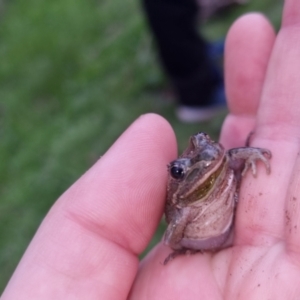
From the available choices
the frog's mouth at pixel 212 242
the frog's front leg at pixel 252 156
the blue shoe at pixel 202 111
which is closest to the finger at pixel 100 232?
the frog's mouth at pixel 212 242

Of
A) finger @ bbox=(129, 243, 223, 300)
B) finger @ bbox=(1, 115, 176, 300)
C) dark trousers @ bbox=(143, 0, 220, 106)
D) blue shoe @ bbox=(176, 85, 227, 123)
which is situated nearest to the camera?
finger @ bbox=(1, 115, 176, 300)

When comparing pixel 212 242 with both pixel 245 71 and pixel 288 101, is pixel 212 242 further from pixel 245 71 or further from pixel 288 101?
pixel 245 71

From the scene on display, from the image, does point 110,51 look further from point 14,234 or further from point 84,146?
point 14,234

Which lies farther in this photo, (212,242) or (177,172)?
(212,242)

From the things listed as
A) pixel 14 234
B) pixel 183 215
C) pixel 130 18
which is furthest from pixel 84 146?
pixel 183 215

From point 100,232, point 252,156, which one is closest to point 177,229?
point 100,232

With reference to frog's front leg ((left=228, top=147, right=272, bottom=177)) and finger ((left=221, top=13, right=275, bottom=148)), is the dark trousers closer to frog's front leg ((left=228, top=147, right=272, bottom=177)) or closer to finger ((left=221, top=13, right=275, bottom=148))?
finger ((left=221, top=13, right=275, bottom=148))

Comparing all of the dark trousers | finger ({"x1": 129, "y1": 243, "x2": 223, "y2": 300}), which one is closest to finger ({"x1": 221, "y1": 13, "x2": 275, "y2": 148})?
finger ({"x1": 129, "y1": 243, "x2": 223, "y2": 300})
